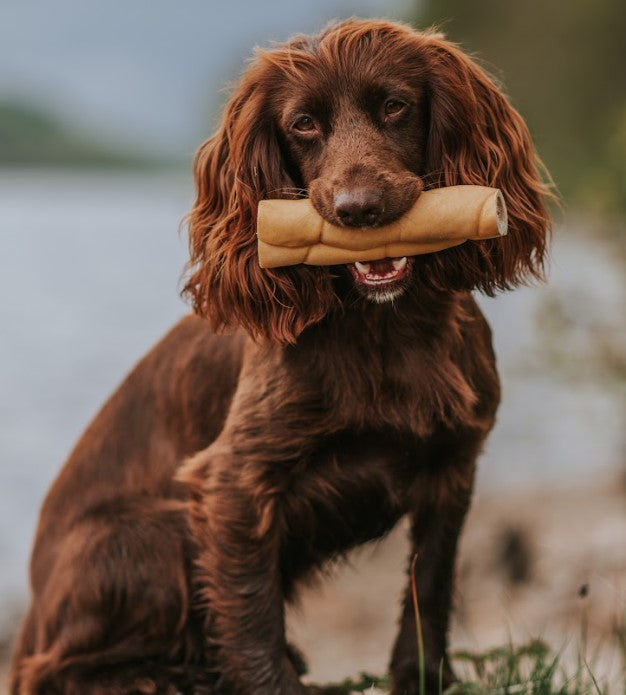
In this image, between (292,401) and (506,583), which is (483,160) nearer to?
(292,401)

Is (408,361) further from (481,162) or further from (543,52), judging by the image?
(543,52)

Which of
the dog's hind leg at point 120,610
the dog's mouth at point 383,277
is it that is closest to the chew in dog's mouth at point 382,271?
the dog's mouth at point 383,277

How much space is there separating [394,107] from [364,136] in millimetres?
139

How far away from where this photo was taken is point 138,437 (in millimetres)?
3697

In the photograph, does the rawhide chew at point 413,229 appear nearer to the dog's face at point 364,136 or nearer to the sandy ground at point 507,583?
the dog's face at point 364,136

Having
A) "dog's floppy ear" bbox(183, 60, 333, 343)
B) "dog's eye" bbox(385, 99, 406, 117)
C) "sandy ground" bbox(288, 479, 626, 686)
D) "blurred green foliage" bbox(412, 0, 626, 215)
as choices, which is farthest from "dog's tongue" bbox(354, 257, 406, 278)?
"blurred green foliage" bbox(412, 0, 626, 215)

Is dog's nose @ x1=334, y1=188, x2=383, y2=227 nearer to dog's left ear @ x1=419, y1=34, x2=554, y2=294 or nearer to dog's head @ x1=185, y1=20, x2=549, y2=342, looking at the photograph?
dog's head @ x1=185, y1=20, x2=549, y2=342

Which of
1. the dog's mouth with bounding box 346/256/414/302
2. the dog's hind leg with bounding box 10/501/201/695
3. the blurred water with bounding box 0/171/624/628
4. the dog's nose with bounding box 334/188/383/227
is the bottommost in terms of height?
the dog's hind leg with bounding box 10/501/201/695

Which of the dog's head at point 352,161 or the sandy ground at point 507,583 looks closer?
the dog's head at point 352,161

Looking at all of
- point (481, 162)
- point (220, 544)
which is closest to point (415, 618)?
point (220, 544)

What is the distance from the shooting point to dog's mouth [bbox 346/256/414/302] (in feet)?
9.69

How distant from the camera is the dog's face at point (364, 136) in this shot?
283 cm

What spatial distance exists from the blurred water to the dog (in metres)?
0.46

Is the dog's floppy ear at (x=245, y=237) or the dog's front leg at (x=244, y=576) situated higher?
the dog's floppy ear at (x=245, y=237)
